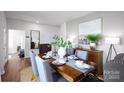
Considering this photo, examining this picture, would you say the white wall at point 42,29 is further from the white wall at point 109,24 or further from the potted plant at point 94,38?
the potted plant at point 94,38

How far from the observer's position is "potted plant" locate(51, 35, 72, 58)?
1274 millimetres

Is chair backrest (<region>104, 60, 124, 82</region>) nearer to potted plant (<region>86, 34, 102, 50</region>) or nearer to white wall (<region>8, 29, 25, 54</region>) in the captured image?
potted plant (<region>86, 34, 102, 50</region>)

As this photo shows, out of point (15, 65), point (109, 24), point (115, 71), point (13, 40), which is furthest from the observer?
point (15, 65)

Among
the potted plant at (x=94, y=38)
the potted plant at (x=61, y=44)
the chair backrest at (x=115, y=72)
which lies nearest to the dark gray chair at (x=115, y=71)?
the chair backrest at (x=115, y=72)

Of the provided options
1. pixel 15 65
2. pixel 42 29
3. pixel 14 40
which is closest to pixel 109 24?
pixel 42 29

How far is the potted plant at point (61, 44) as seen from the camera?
127 cm

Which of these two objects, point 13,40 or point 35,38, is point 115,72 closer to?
point 35,38

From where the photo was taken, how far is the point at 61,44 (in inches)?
56.0

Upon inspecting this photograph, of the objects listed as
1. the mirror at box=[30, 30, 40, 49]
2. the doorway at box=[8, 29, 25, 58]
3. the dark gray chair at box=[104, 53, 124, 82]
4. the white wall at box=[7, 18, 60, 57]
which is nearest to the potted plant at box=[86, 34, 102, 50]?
the dark gray chair at box=[104, 53, 124, 82]

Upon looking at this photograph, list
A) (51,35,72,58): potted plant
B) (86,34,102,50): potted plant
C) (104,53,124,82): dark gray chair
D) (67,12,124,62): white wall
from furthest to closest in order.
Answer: (51,35,72,58): potted plant
(86,34,102,50): potted plant
(67,12,124,62): white wall
(104,53,124,82): dark gray chair
